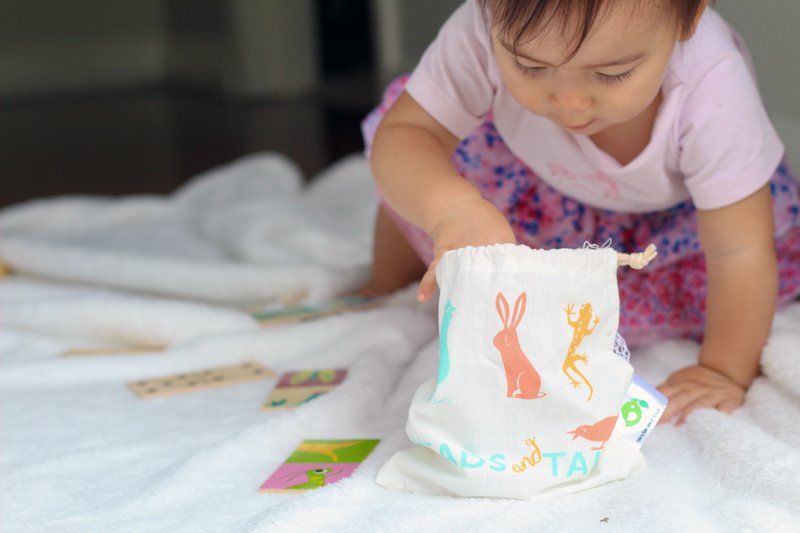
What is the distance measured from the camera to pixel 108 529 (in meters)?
0.74

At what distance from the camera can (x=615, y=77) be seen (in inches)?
31.0

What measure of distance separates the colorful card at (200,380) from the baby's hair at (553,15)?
1.54 ft

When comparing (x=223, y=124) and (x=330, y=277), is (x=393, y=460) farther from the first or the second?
(x=223, y=124)

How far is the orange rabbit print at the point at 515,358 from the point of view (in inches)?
27.6

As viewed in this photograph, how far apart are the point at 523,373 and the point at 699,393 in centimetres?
28

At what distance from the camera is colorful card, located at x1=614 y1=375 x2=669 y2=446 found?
0.77 metres

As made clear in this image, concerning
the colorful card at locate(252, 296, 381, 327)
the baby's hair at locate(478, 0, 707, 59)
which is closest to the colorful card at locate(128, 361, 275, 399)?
the colorful card at locate(252, 296, 381, 327)

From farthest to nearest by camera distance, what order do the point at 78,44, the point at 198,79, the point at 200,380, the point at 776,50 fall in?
the point at 78,44, the point at 198,79, the point at 776,50, the point at 200,380

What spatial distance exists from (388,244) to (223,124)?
2.15 meters

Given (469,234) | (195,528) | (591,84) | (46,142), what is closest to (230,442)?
(195,528)

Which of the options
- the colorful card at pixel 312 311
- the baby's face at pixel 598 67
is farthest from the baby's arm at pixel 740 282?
the colorful card at pixel 312 311

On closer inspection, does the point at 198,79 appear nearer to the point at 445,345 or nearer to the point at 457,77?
the point at 457,77

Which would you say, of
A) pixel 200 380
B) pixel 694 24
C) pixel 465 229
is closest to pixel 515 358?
pixel 465 229

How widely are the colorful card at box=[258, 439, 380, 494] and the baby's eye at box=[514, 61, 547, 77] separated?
0.33 meters
